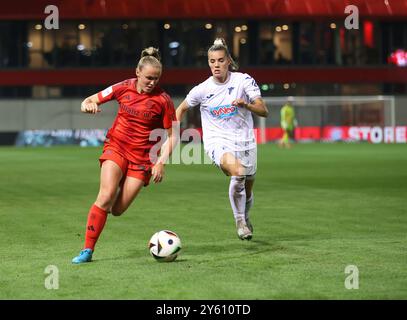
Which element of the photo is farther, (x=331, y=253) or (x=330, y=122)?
(x=330, y=122)

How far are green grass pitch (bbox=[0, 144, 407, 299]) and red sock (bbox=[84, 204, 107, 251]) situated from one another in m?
0.22

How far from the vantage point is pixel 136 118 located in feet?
34.3

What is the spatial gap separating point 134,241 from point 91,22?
4739 cm

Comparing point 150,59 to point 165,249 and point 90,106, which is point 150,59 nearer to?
point 90,106

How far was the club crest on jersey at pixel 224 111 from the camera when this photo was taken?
40.2 ft

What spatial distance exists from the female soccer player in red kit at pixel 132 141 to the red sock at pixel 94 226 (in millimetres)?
10

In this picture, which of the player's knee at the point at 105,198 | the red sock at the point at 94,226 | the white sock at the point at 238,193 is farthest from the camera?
the white sock at the point at 238,193

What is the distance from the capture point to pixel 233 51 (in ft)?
195

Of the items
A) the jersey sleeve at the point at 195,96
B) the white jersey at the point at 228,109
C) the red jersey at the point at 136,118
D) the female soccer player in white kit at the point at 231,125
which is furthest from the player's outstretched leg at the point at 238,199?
the red jersey at the point at 136,118

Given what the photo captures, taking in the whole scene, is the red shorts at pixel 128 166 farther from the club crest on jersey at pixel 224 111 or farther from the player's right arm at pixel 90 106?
the club crest on jersey at pixel 224 111

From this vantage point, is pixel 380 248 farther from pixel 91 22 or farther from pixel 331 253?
pixel 91 22

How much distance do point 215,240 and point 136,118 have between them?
2.24 m

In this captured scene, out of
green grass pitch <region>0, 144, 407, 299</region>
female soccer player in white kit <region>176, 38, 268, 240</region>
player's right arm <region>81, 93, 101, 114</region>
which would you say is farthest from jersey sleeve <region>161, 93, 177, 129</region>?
female soccer player in white kit <region>176, 38, 268, 240</region>
